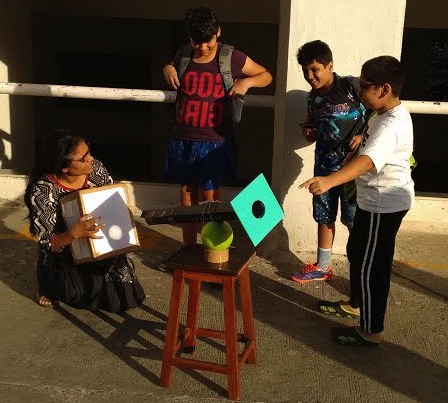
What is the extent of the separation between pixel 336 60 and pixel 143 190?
81.1 inches

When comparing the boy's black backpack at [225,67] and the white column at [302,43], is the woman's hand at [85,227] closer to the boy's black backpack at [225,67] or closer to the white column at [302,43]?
the boy's black backpack at [225,67]

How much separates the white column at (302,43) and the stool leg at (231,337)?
1.79 m

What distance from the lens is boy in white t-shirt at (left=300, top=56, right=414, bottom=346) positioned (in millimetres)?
3162

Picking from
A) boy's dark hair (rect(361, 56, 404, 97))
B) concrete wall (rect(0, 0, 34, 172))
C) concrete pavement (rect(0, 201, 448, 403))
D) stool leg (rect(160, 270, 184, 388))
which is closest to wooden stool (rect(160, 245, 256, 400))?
stool leg (rect(160, 270, 184, 388))

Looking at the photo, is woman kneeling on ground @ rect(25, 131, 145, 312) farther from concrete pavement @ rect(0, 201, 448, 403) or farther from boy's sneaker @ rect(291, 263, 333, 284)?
boy's sneaker @ rect(291, 263, 333, 284)

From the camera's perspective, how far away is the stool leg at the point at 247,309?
10.9 ft

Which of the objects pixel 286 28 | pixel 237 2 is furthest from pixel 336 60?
pixel 237 2

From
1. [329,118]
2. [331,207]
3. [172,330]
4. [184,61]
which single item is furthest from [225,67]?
[172,330]

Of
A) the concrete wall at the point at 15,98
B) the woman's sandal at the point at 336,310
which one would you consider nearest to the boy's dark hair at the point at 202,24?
the woman's sandal at the point at 336,310

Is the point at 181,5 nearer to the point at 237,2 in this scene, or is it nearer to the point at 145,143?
the point at 237,2

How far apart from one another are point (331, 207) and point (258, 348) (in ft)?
3.67

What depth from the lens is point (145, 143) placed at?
42.4 feet

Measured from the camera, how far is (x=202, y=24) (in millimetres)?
3961

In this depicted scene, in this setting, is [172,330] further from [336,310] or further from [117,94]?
[117,94]
